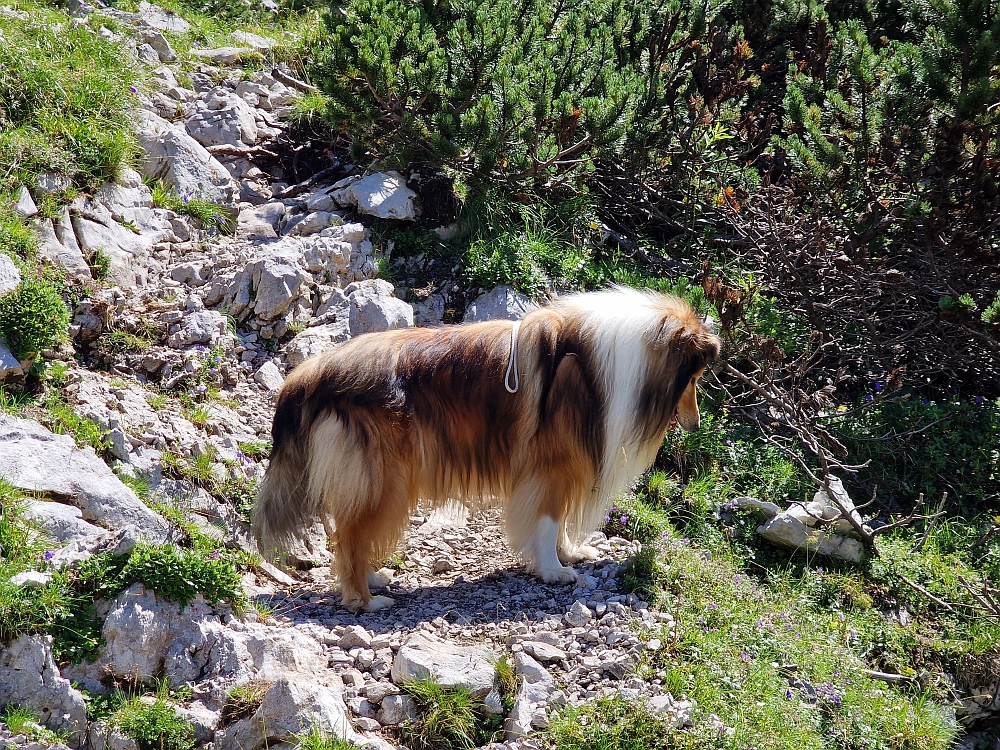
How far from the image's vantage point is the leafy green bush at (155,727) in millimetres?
3836

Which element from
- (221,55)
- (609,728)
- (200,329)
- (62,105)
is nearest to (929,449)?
(609,728)

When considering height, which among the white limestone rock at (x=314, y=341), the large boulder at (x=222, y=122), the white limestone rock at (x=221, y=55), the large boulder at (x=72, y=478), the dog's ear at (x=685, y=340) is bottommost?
the large boulder at (x=72, y=478)

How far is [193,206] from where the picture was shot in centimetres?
701

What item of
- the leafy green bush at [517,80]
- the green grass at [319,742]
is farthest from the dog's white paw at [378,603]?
the leafy green bush at [517,80]

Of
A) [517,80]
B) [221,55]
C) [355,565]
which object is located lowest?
[355,565]

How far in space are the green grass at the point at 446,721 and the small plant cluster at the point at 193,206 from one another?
445 cm

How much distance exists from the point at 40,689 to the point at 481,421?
8.35 feet

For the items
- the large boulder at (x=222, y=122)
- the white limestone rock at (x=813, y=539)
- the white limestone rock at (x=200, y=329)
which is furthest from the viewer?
the large boulder at (x=222, y=122)

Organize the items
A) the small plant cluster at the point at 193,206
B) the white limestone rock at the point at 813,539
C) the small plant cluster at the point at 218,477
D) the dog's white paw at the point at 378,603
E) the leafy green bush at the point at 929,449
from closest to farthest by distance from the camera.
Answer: the dog's white paw at the point at 378,603 → the small plant cluster at the point at 218,477 → the white limestone rock at the point at 813,539 → the leafy green bush at the point at 929,449 → the small plant cluster at the point at 193,206

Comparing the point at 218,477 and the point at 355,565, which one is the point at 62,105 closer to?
the point at 218,477

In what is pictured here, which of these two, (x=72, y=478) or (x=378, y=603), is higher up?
(x=72, y=478)

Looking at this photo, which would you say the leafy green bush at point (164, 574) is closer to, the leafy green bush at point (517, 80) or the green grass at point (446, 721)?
the green grass at point (446, 721)

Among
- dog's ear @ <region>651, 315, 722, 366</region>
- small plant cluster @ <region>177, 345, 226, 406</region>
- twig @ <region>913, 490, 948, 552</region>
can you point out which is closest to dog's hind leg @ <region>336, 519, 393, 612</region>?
small plant cluster @ <region>177, 345, 226, 406</region>

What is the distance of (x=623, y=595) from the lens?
16.4 feet
